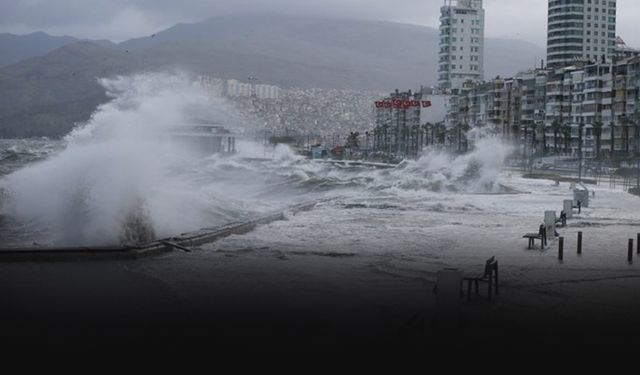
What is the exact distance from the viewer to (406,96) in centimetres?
15275

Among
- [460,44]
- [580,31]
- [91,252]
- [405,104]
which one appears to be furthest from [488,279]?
[460,44]

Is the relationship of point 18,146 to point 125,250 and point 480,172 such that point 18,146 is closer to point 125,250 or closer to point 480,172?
point 480,172

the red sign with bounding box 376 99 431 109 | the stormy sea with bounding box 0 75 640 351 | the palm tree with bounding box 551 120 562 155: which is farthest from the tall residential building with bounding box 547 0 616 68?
the stormy sea with bounding box 0 75 640 351

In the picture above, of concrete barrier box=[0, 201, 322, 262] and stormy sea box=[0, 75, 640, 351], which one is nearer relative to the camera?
stormy sea box=[0, 75, 640, 351]

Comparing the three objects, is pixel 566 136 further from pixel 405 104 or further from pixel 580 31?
pixel 580 31

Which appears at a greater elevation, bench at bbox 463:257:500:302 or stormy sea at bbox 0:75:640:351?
bench at bbox 463:257:500:302

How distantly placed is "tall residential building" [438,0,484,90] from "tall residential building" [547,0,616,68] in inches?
804

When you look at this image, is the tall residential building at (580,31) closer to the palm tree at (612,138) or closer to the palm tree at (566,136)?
the palm tree at (566,136)

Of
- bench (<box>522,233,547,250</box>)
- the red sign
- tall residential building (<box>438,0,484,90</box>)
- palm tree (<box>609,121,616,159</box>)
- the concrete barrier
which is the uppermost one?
tall residential building (<box>438,0,484,90</box>)

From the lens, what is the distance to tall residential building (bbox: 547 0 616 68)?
423 ft

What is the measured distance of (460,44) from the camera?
150m

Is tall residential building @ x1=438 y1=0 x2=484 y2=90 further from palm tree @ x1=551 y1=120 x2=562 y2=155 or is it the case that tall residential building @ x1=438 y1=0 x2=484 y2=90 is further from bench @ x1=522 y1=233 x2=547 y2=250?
bench @ x1=522 y1=233 x2=547 y2=250

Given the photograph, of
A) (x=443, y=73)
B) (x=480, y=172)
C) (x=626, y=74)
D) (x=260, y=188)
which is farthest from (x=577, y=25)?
(x=260, y=188)

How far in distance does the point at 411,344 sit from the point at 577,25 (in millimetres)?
129304
